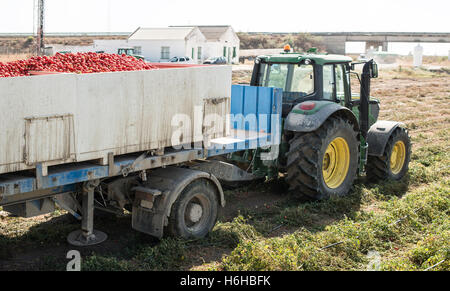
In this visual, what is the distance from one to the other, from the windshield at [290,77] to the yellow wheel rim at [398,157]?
266 centimetres

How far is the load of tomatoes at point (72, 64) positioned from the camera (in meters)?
6.07

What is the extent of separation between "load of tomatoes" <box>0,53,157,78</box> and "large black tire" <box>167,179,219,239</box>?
1.69m

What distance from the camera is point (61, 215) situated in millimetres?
7754

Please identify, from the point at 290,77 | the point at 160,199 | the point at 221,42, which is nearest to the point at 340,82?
the point at 290,77

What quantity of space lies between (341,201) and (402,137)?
2.58 metres

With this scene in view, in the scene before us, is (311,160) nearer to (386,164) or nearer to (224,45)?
(386,164)

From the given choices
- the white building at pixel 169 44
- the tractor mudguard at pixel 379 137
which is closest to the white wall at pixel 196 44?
the white building at pixel 169 44

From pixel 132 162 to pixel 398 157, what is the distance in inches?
249

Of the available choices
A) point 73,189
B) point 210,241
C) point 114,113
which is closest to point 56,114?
point 114,113

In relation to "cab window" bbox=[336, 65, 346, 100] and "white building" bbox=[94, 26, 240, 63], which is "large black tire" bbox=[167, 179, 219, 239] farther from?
"white building" bbox=[94, 26, 240, 63]

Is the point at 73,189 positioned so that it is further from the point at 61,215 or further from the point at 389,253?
the point at 389,253

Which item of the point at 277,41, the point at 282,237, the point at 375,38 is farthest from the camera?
the point at 277,41

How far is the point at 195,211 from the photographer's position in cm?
673

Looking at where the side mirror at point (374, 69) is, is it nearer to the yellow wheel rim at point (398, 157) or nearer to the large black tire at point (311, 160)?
the large black tire at point (311, 160)
